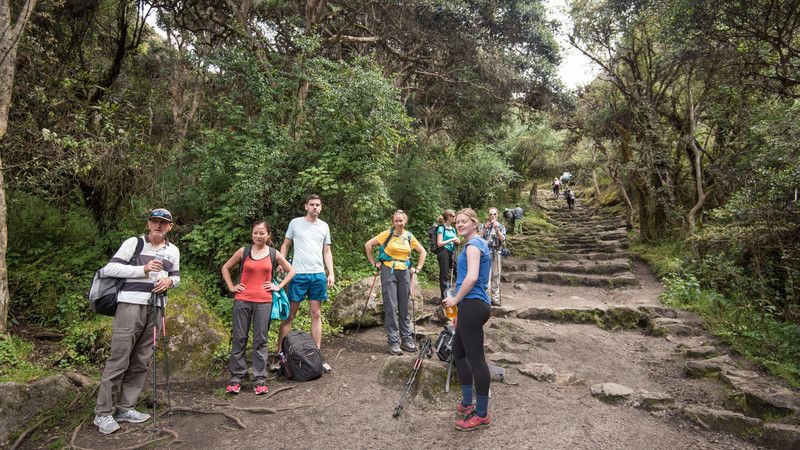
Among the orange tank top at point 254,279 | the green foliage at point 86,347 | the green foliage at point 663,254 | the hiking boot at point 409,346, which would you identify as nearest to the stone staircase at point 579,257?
the green foliage at point 663,254

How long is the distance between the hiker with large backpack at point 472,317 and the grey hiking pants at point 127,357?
289 cm

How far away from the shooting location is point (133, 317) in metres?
3.83

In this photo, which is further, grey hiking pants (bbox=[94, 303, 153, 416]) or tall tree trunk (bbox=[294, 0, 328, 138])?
tall tree trunk (bbox=[294, 0, 328, 138])

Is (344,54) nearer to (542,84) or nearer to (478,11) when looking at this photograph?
(478,11)

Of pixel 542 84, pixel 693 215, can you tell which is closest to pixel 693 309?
pixel 693 215

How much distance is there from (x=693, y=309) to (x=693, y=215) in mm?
4288

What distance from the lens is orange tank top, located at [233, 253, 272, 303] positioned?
4.58 meters

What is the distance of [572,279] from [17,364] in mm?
11244

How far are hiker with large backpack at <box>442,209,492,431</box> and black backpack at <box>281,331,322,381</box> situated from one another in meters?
1.98

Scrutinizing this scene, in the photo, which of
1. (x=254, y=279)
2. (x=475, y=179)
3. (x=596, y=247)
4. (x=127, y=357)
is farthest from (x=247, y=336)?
(x=596, y=247)

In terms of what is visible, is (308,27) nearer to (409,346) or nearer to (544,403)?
(409,346)

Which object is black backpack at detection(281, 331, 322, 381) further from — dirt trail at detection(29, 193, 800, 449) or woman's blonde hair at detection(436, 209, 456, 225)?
woman's blonde hair at detection(436, 209, 456, 225)


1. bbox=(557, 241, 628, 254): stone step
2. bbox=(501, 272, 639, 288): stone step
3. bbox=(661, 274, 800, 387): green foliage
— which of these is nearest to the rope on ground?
bbox=(661, 274, 800, 387): green foliage

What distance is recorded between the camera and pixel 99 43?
9.30 meters
